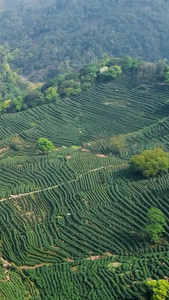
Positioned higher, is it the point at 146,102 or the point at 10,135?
the point at 146,102

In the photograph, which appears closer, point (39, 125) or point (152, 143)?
point (152, 143)

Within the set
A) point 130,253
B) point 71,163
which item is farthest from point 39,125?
point 130,253

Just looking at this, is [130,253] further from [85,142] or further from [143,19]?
[143,19]

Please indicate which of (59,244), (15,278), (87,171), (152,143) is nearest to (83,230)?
(59,244)

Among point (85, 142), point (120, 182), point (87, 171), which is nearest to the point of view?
point (120, 182)

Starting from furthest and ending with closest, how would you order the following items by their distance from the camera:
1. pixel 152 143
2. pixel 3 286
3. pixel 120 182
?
pixel 152 143 < pixel 120 182 < pixel 3 286

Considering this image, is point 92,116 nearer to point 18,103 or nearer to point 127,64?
point 127,64

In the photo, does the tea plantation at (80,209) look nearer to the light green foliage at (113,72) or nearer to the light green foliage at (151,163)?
the light green foliage at (151,163)
